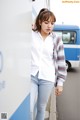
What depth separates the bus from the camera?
12420 millimetres

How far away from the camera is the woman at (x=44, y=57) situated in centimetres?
286

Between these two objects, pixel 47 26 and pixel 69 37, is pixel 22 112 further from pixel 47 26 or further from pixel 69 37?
pixel 69 37

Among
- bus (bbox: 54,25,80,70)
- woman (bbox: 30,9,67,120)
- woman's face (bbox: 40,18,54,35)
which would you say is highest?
woman's face (bbox: 40,18,54,35)

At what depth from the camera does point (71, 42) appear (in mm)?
12758

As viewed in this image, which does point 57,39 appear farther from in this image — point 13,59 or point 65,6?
point 65,6

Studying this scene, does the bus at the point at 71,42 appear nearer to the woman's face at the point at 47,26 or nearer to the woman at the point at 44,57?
the woman at the point at 44,57

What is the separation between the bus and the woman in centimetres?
931

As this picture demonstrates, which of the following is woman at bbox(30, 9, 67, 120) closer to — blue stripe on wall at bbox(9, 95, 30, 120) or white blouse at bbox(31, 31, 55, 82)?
white blouse at bbox(31, 31, 55, 82)

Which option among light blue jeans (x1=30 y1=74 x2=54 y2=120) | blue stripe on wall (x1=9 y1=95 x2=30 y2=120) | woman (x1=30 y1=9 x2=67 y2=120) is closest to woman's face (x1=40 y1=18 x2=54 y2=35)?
woman (x1=30 y1=9 x2=67 y2=120)

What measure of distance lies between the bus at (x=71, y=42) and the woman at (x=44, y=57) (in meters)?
9.31

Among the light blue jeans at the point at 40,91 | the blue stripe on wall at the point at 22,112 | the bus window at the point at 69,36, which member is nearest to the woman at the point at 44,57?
the light blue jeans at the point at 40,91

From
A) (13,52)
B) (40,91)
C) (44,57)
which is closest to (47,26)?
(44,57)

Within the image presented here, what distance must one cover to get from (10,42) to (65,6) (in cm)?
1196

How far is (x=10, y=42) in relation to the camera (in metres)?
2.04
